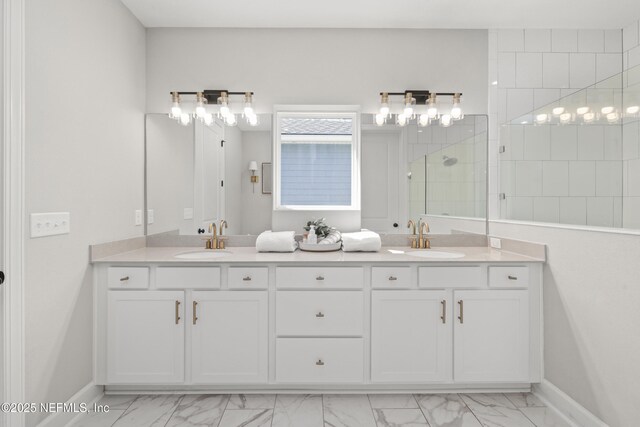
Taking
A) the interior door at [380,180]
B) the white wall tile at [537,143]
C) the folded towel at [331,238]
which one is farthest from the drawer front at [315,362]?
the white wall tile at [537,143]

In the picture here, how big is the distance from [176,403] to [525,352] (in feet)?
6.82

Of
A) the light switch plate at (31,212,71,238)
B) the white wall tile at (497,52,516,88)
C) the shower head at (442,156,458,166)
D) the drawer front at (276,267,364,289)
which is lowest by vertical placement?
the drawer front at (276,267,364,289)

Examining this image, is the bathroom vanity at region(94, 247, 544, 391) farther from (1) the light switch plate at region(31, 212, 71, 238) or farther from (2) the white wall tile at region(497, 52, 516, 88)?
(2) the white wall tile at region(497, 52, 516, 88)

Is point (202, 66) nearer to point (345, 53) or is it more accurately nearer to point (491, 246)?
point (345, 53)

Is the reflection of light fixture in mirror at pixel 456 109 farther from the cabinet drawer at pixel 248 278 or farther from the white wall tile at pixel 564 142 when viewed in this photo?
the cabinet drawer at pixel 248 278

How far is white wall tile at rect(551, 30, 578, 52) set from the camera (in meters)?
2.60

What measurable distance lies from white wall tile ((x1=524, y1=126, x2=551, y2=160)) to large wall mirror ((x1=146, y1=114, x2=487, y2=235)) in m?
0.30

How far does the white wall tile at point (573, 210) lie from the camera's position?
2377 mm

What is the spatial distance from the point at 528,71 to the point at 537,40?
24cm

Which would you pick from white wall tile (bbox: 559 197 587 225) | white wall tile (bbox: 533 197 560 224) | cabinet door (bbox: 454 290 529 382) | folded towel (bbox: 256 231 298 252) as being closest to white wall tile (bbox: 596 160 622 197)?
white wall tile (bbox: 559 197 587 225)

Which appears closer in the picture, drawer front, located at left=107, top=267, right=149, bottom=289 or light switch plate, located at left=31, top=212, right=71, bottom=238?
light switch plate, located at left=31, top=212, right=71, bottom=238

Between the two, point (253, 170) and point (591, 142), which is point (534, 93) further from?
point (253, 170)

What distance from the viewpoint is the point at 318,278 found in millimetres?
2014

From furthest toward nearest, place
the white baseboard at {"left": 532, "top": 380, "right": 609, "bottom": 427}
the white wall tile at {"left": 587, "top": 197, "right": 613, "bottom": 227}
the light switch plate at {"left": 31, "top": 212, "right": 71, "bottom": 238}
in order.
→ the white wall tile at {"left": 587, "top": 197, "right": 613, "bottom": 227}
the white baseboard at {"left": 532, "top": 380, "right": 609, "bottom": 427}
the light switch plate at {"left": 31, "top": 212, "right": 71, "bottom": 238}
